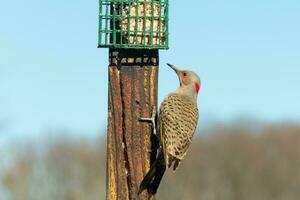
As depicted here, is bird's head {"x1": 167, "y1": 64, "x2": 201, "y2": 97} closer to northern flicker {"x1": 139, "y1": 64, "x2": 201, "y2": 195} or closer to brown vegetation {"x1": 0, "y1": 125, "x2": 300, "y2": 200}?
northern flicker {"x1": 139, "y1": 64, "x2": 201, "y2": 195}

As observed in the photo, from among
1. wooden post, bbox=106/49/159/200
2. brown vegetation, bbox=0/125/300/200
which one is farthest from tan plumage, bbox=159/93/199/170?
brown vegetation, bbox=0/125/300/200

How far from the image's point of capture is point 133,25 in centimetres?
884

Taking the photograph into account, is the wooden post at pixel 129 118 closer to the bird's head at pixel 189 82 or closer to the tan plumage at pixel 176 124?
the tan plumage at pixel 176 124

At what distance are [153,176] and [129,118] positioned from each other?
Result: 1.61 ft

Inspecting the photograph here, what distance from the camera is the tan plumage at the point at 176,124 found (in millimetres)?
9023

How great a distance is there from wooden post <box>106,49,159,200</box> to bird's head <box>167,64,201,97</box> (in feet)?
2.84
